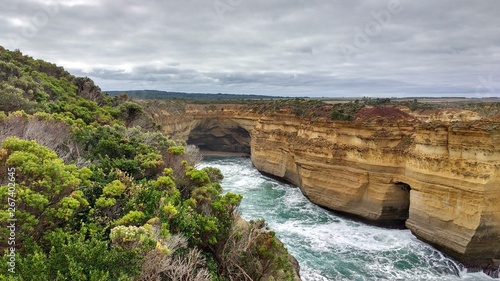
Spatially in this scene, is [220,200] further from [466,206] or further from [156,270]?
[466,206]

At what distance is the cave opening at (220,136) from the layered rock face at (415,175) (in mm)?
17539

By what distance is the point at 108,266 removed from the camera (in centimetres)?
538

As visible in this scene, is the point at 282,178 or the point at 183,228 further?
the point at 282,178

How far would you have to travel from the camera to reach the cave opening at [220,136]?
1730 inches

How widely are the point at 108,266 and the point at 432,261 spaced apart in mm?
14569

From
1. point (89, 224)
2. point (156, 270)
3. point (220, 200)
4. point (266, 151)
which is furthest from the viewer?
point (266, 151)

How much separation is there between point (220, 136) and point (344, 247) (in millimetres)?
31329

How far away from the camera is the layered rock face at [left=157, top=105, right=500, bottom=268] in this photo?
45.9 ft

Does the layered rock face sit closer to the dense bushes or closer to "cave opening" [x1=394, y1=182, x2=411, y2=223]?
"cave opening" [x1=394, y1=182, x2=411, y2=223]

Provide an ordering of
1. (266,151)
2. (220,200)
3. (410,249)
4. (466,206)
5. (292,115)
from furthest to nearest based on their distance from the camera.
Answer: (266,151), (292,115), (410,249), (466,206), (220,200)

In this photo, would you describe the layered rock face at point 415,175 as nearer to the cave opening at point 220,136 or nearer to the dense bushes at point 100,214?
the dense bushes at point 100,214

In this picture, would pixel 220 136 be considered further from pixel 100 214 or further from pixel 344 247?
pixel 100 214

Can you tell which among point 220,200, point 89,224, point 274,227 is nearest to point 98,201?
point 89,224

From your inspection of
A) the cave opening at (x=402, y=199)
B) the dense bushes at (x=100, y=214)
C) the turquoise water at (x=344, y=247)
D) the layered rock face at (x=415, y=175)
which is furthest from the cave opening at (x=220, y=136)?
the dense bushes at (x=100, y=214)
